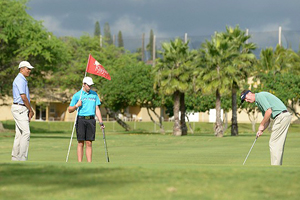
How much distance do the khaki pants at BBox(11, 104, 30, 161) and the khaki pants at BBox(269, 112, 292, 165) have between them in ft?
17.9

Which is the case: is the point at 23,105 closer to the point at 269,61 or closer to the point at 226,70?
the point at 226,70

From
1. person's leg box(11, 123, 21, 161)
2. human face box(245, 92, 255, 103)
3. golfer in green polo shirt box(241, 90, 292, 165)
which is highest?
human face box(245, 92, 255, 103)

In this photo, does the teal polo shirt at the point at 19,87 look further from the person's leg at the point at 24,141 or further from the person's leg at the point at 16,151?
A: the person's leg at the point at 16,151

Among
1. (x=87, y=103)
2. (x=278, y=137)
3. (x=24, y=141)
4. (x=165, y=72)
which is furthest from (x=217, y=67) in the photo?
(x=24, y=141)

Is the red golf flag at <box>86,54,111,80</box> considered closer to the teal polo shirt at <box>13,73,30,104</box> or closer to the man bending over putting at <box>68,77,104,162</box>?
the man bending over putting at <box>68,77,104,162</box>

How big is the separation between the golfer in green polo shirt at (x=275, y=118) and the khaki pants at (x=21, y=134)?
194 inches

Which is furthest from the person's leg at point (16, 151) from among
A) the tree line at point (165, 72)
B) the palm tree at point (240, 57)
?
the palm tree at point (240, 57)

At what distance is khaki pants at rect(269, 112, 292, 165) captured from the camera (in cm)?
1353

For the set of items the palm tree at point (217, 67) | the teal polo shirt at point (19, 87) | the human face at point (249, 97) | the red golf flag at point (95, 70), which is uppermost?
the palm tree at point (217, 67)

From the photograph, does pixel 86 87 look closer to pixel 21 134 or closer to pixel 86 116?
pixel 86 116

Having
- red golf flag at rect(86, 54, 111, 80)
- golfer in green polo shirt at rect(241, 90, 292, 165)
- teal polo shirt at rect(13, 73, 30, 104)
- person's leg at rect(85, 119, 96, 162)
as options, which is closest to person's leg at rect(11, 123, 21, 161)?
teal polo shirt at rect(13, 73, 30, 104)

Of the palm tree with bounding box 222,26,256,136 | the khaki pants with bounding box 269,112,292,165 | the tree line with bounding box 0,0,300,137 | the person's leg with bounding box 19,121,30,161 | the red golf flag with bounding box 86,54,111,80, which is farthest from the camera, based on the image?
the palm tree with bounding box 222,26,256,136

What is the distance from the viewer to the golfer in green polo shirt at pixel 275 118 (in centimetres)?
1354

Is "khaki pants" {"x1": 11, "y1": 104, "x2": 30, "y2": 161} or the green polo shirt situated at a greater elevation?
the green polo shirt
